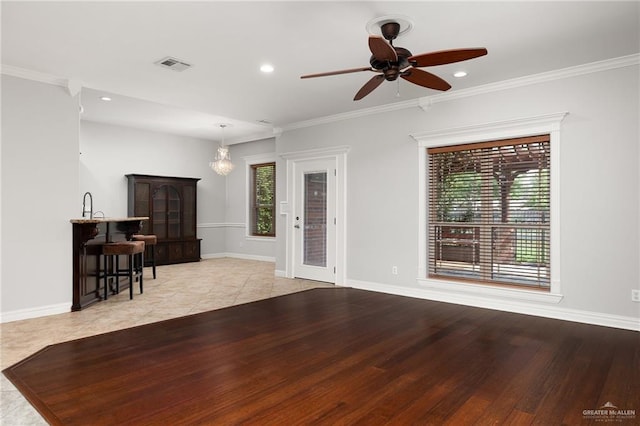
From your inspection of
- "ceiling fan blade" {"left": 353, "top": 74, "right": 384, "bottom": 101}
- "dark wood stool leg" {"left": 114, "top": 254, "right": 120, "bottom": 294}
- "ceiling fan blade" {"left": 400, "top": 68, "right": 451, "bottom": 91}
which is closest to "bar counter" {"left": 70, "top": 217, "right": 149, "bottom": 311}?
"dark wood stool leg" {"left": 114, "top": 254, "right": 120, "bottom": 294}

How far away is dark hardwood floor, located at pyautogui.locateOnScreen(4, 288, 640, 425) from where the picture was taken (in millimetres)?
2168

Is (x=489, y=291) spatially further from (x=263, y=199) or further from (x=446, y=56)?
(x=263, y=199)

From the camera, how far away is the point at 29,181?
413 cm

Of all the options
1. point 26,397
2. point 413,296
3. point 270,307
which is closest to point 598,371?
point 413,296

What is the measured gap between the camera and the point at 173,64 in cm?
393

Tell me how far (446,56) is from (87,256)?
4.44 metres

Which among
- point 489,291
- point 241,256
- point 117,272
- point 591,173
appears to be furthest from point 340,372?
point 241,256

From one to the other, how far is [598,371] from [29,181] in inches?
214

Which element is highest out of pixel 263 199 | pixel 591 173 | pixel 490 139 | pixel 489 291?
pixel 490 139

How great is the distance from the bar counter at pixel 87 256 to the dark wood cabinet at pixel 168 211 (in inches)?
103

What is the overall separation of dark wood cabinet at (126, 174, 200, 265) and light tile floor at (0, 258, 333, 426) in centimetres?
48

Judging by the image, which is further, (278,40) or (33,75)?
(33,75)

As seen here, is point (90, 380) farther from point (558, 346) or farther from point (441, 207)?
point (441, 207)

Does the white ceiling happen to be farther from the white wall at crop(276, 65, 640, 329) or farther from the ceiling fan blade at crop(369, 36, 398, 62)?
the ceiling fan blade at crop(369, 36, 398, 62)
